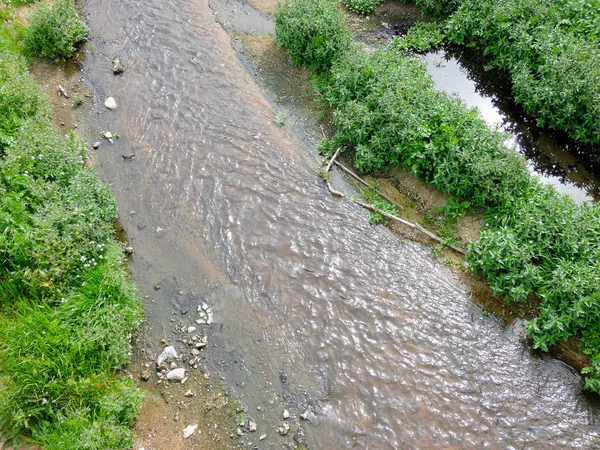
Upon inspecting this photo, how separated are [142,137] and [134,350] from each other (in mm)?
5333

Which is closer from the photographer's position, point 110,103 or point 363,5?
point 110,103

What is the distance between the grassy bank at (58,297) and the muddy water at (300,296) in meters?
0.87

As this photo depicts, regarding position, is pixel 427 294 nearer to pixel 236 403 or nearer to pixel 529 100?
pixel 236 403

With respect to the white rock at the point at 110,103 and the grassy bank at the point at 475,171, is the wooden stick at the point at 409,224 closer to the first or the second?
the grassy bank at the point at 475,171

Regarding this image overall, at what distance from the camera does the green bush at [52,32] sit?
11.7 metres

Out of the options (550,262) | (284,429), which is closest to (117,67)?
(284,429)

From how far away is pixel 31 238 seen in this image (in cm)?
761

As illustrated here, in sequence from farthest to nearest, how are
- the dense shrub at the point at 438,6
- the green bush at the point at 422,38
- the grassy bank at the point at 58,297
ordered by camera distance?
the dense shrub at the point at 438,6 < the green bush at the point at 422,38 < the grassy bank at the point at 58,297

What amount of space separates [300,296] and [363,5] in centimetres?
980

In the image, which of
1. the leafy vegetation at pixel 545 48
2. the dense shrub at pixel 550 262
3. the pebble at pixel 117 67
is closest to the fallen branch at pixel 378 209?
the dense shrub at pixel 550 262

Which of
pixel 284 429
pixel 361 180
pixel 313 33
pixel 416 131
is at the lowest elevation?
pixel 284 429

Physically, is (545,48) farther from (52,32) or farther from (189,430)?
(52,32)

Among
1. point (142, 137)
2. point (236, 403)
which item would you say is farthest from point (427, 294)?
point (142, 137)

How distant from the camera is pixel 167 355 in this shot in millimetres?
7629
